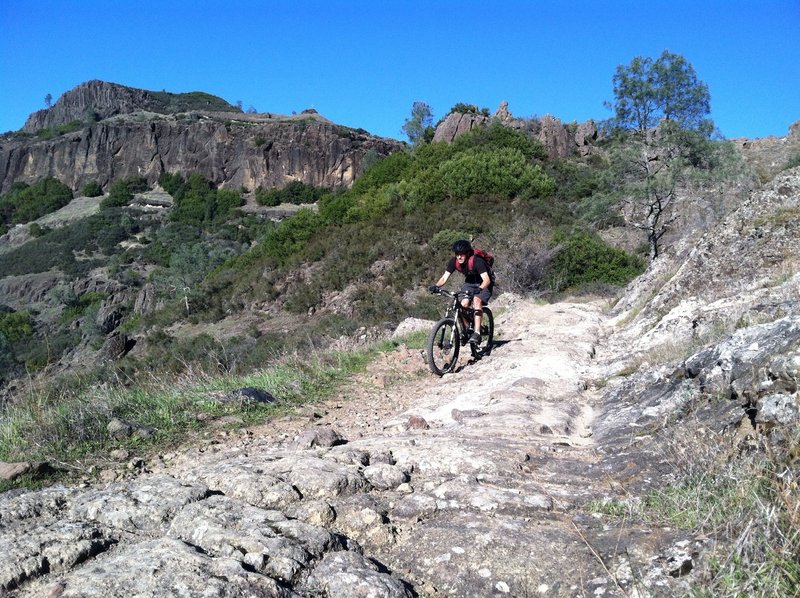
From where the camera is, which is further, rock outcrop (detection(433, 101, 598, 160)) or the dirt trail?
rock outcrop (detection(433, 101, 598, 160))

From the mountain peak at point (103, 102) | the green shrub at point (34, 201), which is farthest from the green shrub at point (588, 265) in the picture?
the mountain peak at point (103, 102)

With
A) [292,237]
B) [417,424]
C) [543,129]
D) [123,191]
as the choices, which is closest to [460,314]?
[417,424]

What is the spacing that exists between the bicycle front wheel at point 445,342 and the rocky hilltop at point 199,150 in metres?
66.1

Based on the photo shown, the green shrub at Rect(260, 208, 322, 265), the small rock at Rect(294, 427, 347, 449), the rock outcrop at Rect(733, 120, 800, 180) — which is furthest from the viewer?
the rock outcrop at Rect(733, 120, 800, 180)

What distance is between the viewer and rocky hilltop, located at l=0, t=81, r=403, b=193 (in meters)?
78.8

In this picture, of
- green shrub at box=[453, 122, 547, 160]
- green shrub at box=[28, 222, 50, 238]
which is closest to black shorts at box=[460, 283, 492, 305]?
green shrub at box=[453, 122, 547, 160]

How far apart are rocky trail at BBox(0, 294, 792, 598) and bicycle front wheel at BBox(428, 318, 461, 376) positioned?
2537 millimetres

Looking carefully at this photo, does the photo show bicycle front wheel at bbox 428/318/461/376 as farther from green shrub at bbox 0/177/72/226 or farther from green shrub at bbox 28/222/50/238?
green shrub at bbox 0/177/72/226

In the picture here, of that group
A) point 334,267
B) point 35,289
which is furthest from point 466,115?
point 35,289

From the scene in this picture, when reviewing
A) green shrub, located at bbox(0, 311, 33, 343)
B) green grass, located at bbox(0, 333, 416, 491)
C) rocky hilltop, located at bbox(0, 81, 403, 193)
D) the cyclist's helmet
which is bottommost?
green shrub, located at bbox(0, 311, 33, 343)

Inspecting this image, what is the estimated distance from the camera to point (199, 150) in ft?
275

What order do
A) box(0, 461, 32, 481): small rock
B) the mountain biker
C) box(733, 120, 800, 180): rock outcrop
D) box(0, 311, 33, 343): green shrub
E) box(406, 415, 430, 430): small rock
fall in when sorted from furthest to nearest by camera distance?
box(0, 311, 33, 343): green shrub → box(733, 120, 800, 180): rock outcrop → the mountain biker → box(406, 415, 430, 430): small rock → box(0, 461, 32, 481): small rock

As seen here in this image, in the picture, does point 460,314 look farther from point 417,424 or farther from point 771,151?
point 771,151

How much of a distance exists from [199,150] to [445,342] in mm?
83400
